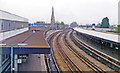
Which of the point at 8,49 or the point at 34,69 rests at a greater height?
the point at 8,49

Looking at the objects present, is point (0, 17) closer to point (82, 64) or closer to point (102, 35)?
point (82, 64)

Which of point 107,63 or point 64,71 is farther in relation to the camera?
point 107,63

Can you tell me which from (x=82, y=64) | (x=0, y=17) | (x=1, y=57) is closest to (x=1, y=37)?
(x=0, y=17)

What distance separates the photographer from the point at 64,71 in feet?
46.5

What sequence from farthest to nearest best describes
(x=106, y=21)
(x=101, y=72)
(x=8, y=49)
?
1. (x=106, y=21)
2. (x=101, y=72)
3. (x=8, y=49)

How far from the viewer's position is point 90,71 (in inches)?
555

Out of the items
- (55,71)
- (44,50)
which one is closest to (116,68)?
(55,71)

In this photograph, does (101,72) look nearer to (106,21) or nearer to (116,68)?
(116,68)

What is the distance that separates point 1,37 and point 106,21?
165 feet

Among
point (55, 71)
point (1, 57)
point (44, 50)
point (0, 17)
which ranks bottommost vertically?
point (55, 71)

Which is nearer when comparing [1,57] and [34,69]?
[1,57]

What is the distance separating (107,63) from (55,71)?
621 cm

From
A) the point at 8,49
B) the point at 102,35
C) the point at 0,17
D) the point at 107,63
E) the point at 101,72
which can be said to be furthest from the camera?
the point at 102,35

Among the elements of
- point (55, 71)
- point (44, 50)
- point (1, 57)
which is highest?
point (44, 50)
